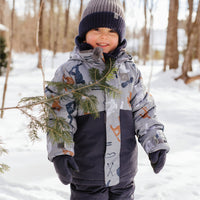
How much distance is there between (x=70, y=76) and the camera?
1173mm

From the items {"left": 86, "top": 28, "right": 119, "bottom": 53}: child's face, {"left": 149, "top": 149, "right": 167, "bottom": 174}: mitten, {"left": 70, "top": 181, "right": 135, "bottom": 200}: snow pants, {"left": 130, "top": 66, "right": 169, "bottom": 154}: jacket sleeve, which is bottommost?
{"left": 70, "top": 181, "right": 135, "bottom": 200}: snow pants

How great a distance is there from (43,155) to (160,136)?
1682 mm

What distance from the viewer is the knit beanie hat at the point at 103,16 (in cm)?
122

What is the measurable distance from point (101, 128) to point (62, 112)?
0.22 m

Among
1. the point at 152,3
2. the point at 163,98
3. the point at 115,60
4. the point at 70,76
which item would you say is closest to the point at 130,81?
the point at 115,60

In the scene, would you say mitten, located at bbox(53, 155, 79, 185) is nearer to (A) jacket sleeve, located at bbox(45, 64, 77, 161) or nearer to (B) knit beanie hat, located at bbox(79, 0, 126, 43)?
(A) jacket sleeve, located at bbox(45, 64, 77, 161)

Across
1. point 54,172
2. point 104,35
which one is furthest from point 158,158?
point 54,172

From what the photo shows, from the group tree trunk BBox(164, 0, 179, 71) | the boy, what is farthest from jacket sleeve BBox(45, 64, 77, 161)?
tree trunk BBox(164, 0, 179, 71)

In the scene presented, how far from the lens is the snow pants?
3.93 feet

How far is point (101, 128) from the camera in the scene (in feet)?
3.81

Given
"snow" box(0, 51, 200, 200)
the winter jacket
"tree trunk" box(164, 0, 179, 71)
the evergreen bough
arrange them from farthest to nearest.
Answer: "tree trunk" box(164, 0, 179, 71) < "snow" box(0, 51, 200, 200) < the winter jacket < the evergreen bough

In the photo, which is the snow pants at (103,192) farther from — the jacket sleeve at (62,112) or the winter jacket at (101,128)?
the jacket sleeve at (62,112)

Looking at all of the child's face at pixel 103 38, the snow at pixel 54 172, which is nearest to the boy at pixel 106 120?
the child's face at pixel 103 38

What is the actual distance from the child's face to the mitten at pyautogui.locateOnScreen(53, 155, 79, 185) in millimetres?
620
